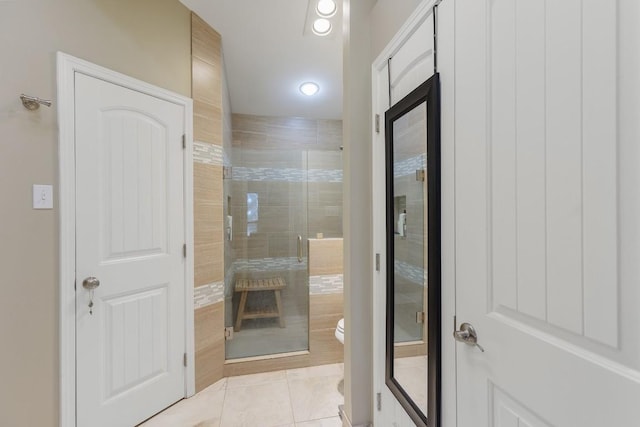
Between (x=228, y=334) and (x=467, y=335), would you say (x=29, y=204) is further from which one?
(x=467, y=335)

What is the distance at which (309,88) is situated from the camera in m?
3.01

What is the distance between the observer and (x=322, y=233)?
2.91 meters

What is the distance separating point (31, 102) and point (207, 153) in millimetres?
951

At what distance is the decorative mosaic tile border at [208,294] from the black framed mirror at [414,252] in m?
1.38

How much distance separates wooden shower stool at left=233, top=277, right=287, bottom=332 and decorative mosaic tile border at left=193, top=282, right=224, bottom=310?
516 millimetres

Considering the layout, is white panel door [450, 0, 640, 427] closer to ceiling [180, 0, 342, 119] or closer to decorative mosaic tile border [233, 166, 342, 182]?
ceiling [180, 0, 342, 119]

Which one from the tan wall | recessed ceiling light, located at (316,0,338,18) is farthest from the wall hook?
recessed ceiling light, located at (316,0,338,18)

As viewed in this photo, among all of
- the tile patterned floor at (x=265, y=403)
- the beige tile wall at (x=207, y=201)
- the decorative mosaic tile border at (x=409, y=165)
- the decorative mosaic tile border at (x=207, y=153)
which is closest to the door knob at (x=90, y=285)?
the beige tile wall at (x=207, y=201)

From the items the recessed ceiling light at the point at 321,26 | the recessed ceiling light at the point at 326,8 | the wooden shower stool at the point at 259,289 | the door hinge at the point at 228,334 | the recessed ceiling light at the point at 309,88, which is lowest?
the door hinge at the point at 228,334

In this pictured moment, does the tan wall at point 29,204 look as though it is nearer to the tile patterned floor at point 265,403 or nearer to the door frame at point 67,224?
the door frame at point 67,224

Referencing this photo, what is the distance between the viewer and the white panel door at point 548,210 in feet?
1.63

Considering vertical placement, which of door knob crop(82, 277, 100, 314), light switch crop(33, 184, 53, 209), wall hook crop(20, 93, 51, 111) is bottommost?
door knob crop(82, 277, 100, 314)

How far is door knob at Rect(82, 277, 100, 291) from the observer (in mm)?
1543

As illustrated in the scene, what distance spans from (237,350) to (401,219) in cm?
191
